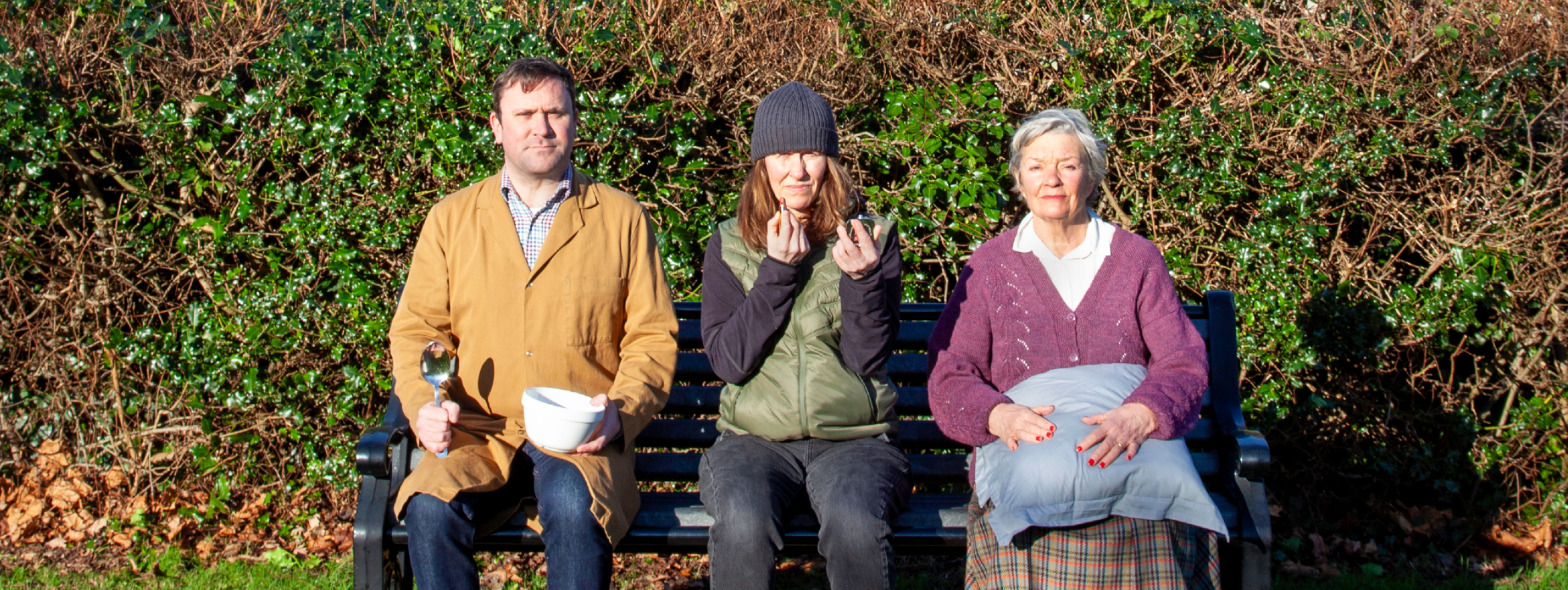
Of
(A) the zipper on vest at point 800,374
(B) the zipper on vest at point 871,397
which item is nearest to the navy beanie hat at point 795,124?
(A) the zipper on vest at point 800,374

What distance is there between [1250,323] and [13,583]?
176 inches

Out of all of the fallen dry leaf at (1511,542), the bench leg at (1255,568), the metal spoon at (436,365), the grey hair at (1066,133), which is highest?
the grey hair at (1066,133)

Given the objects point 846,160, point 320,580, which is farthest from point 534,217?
point 320,580

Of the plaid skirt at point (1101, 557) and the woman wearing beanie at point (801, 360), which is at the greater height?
the woman wearing beanie at point (801, 360)

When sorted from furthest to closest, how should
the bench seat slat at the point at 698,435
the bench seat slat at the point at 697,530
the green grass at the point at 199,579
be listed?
the green grass at the point at 199,579 < the bench seat slat at the point at 698,435 < the bench seat slat at the point at 697,530

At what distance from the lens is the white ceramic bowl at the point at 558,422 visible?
2.72 m

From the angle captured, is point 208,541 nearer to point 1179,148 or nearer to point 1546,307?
point 1179,148

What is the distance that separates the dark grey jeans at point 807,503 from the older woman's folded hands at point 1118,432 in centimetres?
52

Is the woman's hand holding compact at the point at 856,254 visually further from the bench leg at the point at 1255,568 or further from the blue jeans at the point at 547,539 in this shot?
the bench leg at the point at 1255,568

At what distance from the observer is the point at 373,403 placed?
14.5 feet

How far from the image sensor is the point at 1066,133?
120 inches

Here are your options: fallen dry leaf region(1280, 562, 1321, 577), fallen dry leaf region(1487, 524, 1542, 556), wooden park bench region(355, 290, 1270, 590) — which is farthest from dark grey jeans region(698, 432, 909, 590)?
fallen dry leaf region(1487, 524, 1542, 556)

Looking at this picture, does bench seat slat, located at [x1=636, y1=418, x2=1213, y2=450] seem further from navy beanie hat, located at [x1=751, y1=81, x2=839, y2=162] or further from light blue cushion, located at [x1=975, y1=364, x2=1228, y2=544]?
navy beanie hat, located at [x1=751, y1=81, x2=839, y2=162]

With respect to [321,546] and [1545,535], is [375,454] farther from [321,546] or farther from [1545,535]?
[1545,535]
